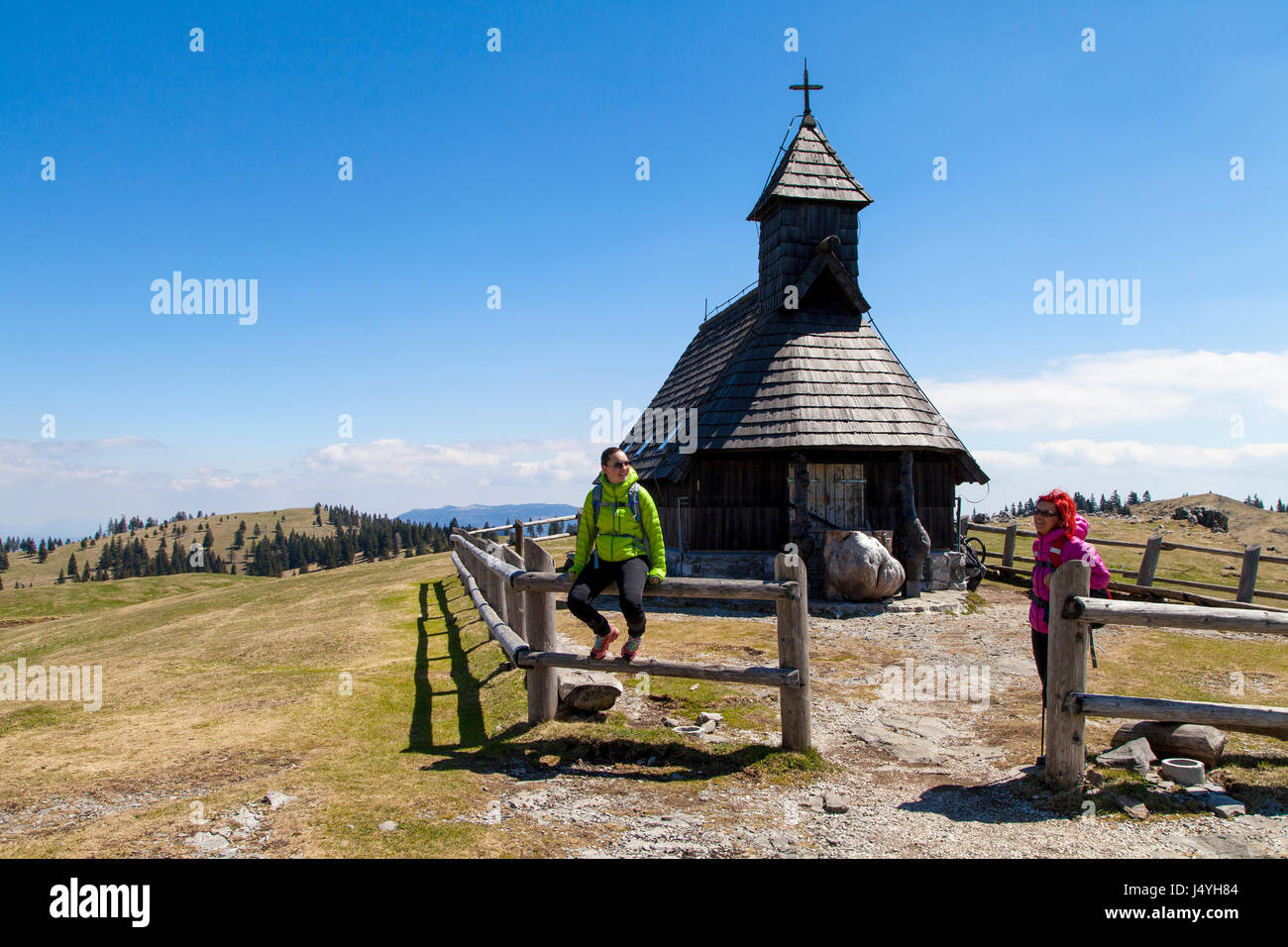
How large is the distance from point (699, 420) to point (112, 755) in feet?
41.4

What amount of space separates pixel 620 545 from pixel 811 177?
15748mm

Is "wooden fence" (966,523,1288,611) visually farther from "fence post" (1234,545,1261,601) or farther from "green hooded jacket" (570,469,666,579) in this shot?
"green hooded jacket" (570,469,666,579)

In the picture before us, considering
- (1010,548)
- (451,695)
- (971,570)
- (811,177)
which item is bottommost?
(451,695)

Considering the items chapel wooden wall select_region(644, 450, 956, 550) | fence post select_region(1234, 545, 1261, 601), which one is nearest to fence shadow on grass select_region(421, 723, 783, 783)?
chapel wooden wall select_region(644, 450, 956, 550)

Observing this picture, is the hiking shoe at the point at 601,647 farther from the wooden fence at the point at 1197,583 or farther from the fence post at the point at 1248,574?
the fence post at the point at 1248,574

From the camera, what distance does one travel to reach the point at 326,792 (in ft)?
16.8

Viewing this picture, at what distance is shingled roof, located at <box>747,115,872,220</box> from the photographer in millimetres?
18375
